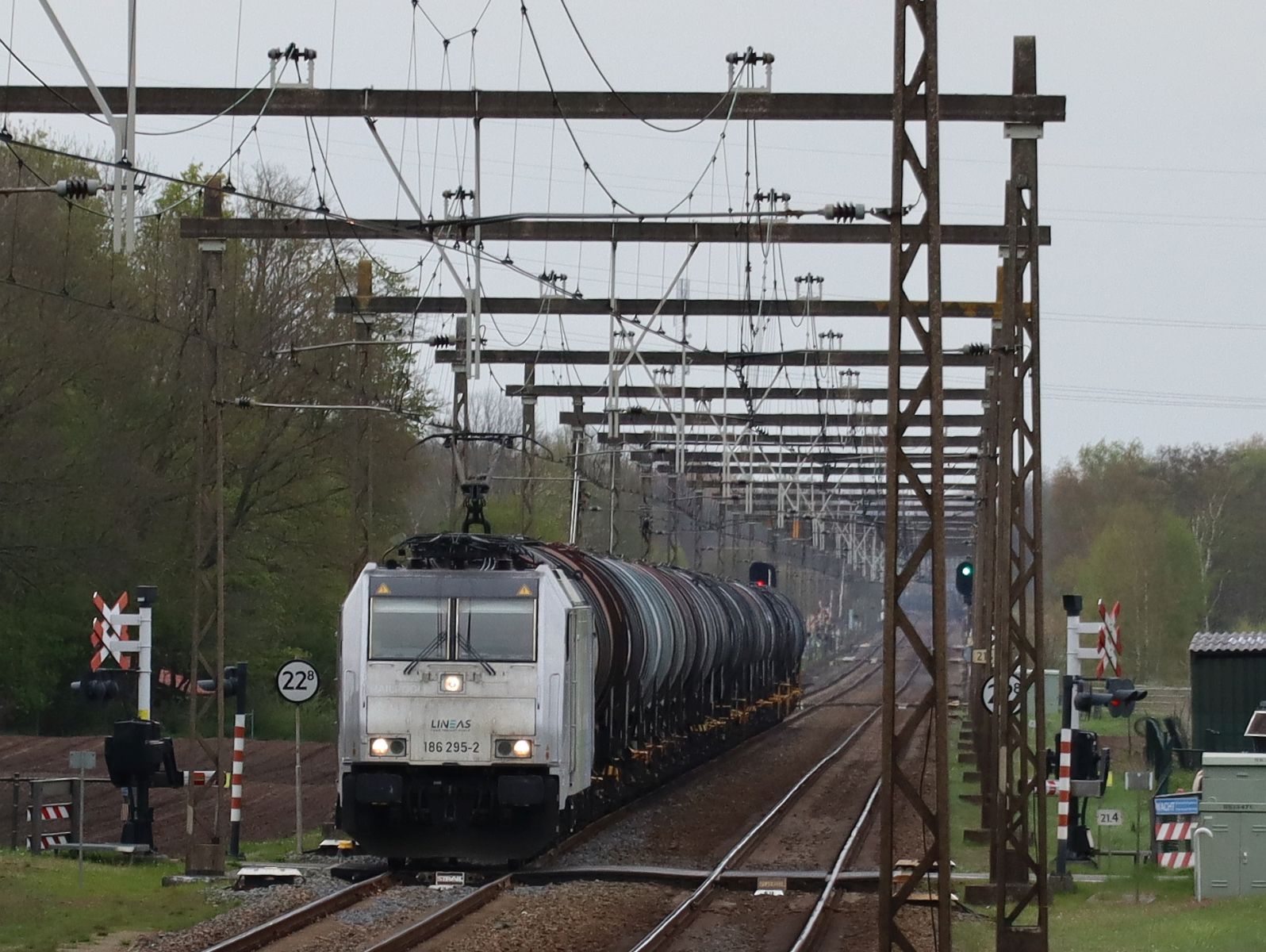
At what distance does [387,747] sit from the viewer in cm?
1878

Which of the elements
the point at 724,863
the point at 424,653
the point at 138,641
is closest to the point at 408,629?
the point at 424,653

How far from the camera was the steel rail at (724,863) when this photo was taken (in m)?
14.8

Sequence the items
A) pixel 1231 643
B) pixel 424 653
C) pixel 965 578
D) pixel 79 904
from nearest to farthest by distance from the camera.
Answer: pixel 79 904, pixel 424 653, pixel 965 578, pixel 1231 643

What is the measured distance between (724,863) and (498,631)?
3.33 m

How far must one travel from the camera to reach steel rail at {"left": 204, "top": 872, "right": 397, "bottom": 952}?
1399 centimetres

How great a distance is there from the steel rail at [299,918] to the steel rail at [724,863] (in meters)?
2.70

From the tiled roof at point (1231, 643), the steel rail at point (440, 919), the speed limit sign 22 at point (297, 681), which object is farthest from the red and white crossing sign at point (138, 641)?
the tiled roof at point (1231, 643)

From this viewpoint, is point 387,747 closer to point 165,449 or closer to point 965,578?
point 965,578

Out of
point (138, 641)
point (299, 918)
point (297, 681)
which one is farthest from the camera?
point (297, 681)

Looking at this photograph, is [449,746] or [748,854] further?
[748,854]

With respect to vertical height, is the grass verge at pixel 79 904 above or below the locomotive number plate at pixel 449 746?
below

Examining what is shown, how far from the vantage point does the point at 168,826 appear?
3094 cm

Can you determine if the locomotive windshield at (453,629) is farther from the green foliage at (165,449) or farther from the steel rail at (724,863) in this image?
the green foliage at (165,449)

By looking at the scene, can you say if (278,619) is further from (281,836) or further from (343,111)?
(343,111)
